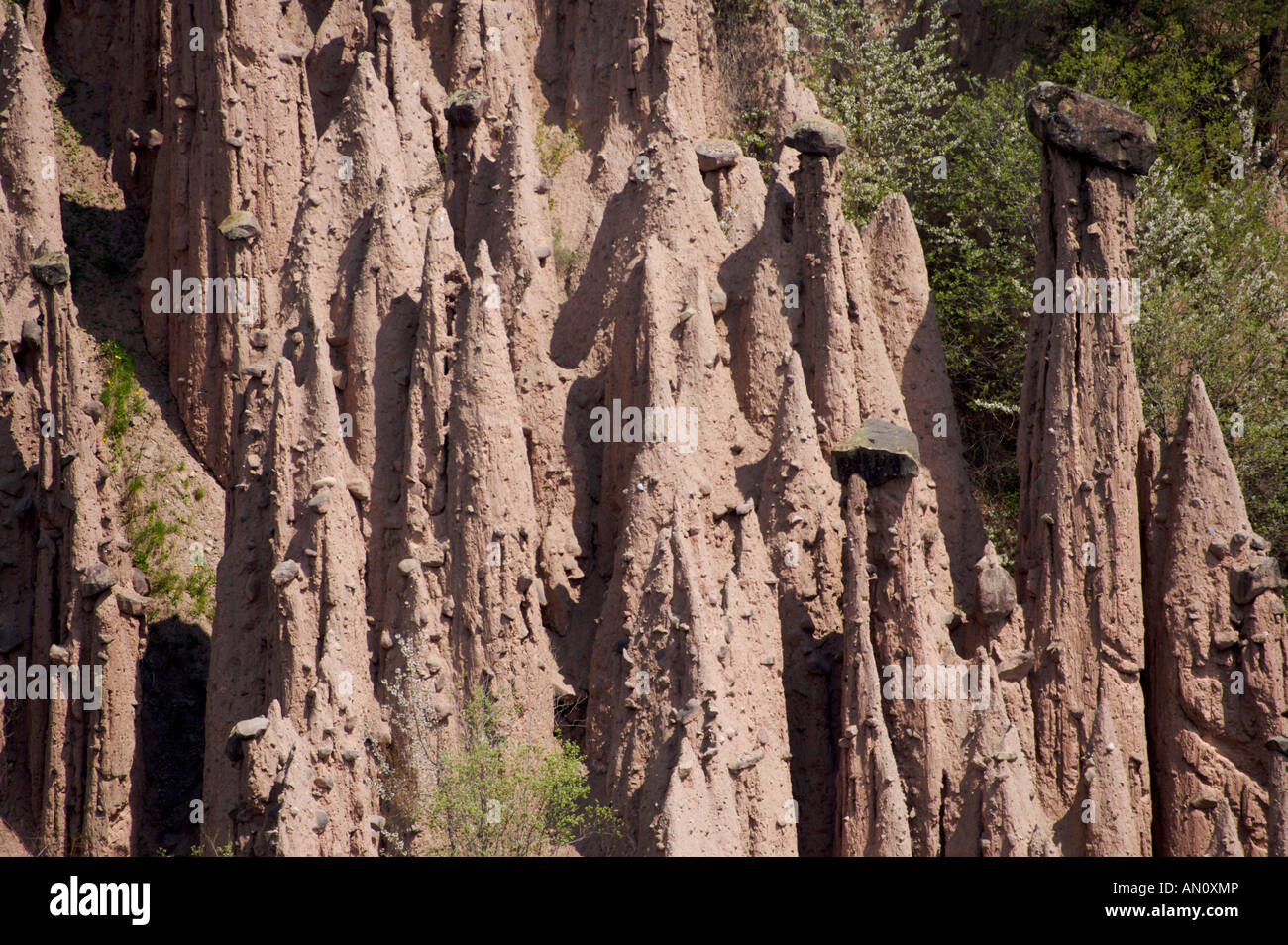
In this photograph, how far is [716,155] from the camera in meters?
22.1

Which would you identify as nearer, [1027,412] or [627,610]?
[627,610]

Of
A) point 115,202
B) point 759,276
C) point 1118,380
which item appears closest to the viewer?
→ point 1118,380

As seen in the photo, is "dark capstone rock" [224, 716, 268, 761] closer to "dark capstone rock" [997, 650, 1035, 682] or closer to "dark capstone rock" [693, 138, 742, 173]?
"dark capstone rock" [997, 650, 1035, 682]

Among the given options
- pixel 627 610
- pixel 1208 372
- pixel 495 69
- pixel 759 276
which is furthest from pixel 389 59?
pixel 1208 372

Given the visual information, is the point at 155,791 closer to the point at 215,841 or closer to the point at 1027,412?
the point at 215,841

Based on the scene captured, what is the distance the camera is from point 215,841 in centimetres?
1675

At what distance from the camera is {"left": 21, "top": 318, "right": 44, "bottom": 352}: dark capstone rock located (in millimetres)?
20906

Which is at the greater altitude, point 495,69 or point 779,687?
point 495,69

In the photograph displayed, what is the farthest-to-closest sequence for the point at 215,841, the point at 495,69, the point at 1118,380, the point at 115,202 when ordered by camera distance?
the point at 115,202 → the point at 495,69 → the point at 1118,380 → the point at 215,841

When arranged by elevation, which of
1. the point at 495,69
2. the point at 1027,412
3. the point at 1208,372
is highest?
the point at 495,69

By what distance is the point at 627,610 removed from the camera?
17.2 meters

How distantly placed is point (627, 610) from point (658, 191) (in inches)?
246

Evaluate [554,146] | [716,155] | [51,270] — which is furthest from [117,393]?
[716,155]
